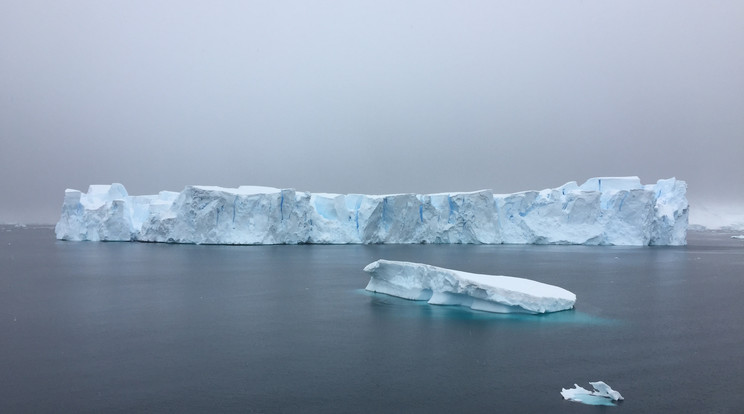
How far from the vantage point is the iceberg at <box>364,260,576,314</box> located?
311 inches

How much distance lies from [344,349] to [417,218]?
62.8ft

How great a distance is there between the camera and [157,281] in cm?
1173

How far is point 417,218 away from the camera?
24922mm

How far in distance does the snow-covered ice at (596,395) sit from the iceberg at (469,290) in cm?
351

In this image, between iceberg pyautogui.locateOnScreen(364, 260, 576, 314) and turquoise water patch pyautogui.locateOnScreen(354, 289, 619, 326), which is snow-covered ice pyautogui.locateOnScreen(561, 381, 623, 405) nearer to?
turquoise water patch pyautogui.locateOnScreen(354, 289, 619, 326)

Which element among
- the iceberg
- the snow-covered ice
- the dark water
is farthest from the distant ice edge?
the snow-covered ice

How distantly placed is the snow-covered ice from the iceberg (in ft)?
11.5

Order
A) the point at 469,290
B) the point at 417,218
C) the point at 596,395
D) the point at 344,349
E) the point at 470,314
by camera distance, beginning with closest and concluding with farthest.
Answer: the point at 596,395, the point at 344,349, the point at 470,314, the point at 469,290, the point at 417,218

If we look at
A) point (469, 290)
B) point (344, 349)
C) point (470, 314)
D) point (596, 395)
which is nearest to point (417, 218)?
point (469, 290)

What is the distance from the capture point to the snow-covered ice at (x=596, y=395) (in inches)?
167

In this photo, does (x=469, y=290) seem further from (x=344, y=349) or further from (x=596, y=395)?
(x=596, y=395)

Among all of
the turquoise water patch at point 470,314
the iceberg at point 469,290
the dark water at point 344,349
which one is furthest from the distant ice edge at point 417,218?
the turquoise water patch at point 470,314

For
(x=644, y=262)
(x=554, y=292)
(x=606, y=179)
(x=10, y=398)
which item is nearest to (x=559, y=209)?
(x=606, y=179)

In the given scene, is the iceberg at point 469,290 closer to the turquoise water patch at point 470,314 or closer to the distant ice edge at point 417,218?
the turquoise water patch at point 470,314
